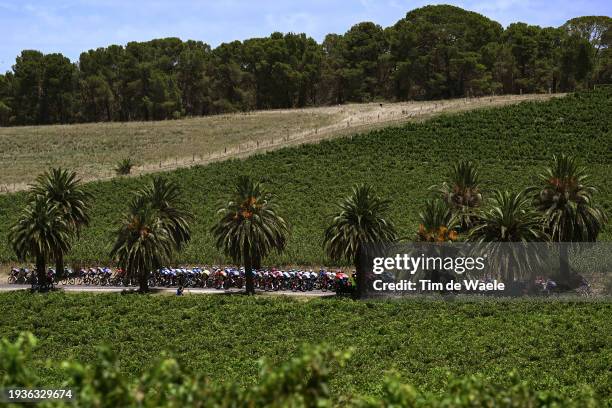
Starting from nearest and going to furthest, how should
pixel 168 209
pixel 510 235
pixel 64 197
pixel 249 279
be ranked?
pixel 510 235 < pixel 249 279 < pixel 168 209 < pixel 64 197

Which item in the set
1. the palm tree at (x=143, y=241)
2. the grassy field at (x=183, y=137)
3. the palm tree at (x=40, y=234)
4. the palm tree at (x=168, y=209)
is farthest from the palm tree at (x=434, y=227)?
the grassy field at (x=183, y=137)

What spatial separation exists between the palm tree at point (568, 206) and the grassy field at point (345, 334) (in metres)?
6.04

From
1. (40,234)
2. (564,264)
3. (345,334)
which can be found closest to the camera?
(345,334)

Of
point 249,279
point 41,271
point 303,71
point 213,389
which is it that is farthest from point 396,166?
point 213,389

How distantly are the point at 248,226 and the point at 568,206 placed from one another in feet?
64.3

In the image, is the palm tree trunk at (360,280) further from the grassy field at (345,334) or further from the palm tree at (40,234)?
the palm tree at (40,234)

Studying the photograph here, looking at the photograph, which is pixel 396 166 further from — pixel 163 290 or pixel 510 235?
pixel 510 235

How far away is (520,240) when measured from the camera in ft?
143

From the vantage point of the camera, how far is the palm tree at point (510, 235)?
1661 inches

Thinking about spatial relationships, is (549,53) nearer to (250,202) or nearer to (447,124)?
(447,124)

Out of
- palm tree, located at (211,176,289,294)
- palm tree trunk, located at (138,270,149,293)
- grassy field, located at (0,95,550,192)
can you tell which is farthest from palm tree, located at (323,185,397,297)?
grassy field, located at (0,95,550,192)

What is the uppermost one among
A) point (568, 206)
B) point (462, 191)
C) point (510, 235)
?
point (462, 191)

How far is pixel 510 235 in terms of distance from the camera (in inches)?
1715

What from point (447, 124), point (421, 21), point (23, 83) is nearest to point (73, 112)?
point (23, 83)
